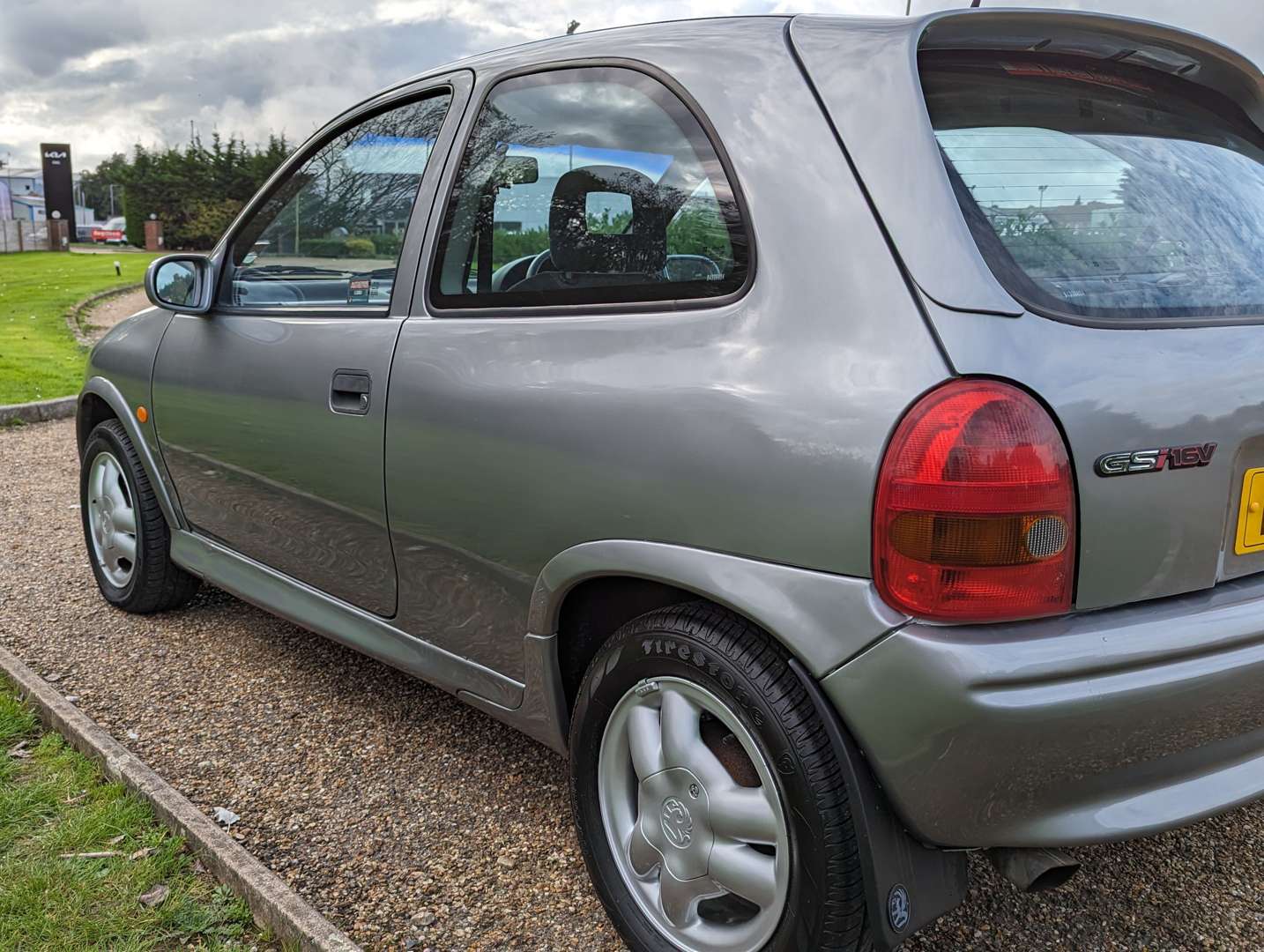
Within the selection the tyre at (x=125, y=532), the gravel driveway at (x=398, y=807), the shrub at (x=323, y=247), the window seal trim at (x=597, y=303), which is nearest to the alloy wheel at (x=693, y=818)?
the gravel driveway at (x=398, y=807)

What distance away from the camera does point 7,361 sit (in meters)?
10.8

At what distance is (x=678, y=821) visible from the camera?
206 cm

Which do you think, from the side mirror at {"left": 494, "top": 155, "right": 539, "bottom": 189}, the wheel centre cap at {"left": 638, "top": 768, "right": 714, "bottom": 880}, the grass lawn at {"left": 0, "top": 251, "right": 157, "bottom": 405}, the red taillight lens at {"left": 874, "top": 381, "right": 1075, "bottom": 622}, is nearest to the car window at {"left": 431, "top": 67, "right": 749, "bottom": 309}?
the side mirror at {"left": 494, "top": 155, "right": 539, "bottom": 189}

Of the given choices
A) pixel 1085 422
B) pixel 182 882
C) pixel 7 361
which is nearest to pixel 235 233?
pixel 182 882

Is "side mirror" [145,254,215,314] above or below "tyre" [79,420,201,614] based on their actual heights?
above

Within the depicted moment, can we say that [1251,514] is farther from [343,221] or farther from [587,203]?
[343,221]

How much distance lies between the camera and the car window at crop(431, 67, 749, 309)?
6.77ft

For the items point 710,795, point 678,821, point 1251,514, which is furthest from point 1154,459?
point 678,821

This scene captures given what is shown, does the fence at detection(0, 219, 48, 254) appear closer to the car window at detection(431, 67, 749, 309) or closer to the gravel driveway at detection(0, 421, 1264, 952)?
the gravel driveway at detection(0, 421, 1264, 952)

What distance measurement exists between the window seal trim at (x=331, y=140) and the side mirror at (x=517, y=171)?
8.1 inches

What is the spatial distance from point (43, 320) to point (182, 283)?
14045mm

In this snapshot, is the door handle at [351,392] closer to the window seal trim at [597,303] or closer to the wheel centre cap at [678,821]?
the window seal trim at [597,303]

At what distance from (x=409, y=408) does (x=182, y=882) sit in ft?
3.86

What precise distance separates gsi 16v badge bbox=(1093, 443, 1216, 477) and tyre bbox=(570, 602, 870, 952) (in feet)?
1.96
